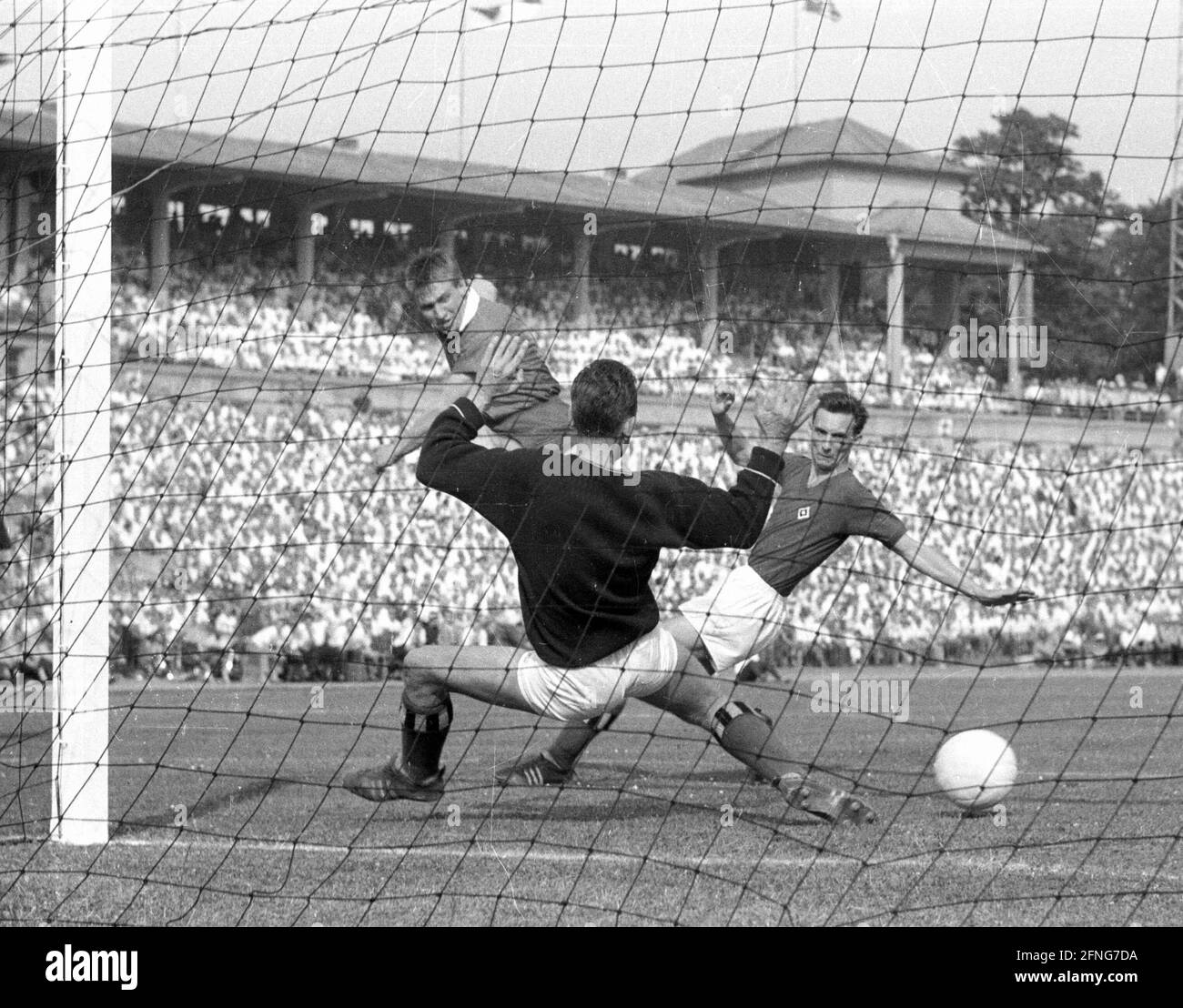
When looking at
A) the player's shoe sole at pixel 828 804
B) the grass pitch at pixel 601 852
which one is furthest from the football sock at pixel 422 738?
the player's shoe sole at pixel 828 804

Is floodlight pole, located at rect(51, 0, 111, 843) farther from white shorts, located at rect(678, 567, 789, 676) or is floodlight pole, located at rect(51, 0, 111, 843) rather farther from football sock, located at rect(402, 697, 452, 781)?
white shorts, located at rect(678, 567, 789, 676)

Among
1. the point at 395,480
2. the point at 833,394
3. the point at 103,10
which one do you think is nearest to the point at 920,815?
the point at 833,394

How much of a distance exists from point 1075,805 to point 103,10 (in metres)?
5.25

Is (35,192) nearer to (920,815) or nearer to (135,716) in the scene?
(920,815)

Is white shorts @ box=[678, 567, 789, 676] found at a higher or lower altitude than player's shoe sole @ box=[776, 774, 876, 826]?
higher

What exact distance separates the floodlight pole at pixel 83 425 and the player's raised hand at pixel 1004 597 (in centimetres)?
340

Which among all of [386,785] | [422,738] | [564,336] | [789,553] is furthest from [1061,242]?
[386,785]

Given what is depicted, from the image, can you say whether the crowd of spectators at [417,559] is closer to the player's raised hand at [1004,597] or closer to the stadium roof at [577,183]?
the stadium roof at [577,183]

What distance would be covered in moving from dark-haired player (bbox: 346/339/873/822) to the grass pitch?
279 mm

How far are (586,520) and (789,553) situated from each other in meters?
1.68

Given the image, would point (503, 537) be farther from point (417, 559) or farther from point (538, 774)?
point (538, 774)

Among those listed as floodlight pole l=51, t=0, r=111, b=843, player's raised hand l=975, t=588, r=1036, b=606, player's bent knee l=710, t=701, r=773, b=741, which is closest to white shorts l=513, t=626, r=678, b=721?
player's bent knee l=710, t=701, r=773, b=741

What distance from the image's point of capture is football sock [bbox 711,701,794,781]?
20.4ft

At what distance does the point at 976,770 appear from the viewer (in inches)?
256
